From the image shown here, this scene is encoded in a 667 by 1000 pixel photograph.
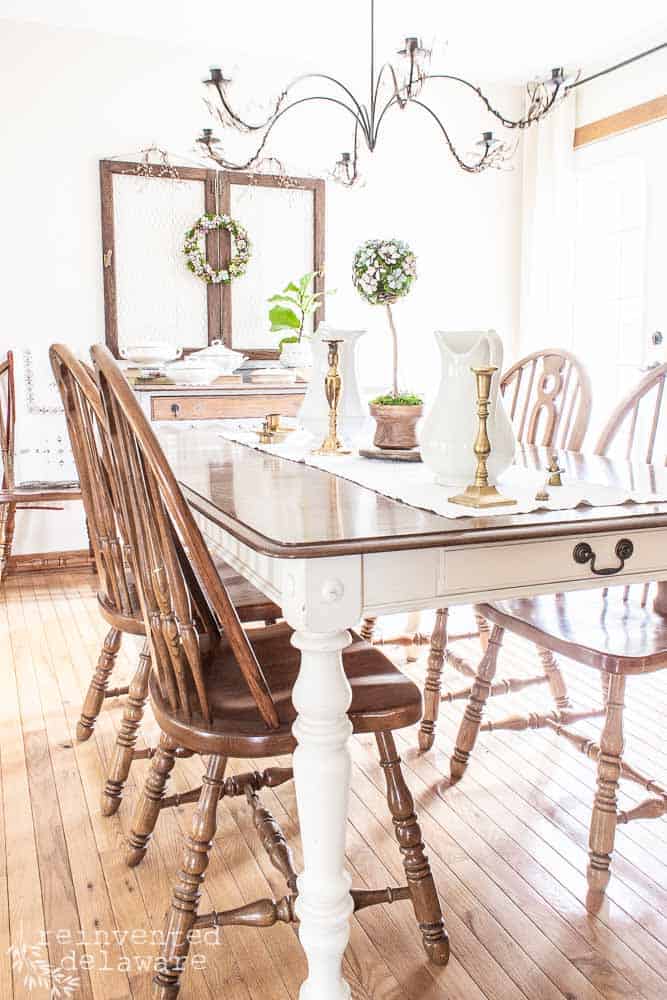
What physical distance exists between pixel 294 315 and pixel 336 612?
3475 millimetres

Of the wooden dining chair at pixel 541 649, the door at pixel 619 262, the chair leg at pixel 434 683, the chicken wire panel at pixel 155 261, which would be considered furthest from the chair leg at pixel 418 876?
the door at pixel 619 262

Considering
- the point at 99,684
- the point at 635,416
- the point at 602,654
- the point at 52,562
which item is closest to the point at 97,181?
the point at 52,562

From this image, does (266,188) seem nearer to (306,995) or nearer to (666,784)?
(666,784)

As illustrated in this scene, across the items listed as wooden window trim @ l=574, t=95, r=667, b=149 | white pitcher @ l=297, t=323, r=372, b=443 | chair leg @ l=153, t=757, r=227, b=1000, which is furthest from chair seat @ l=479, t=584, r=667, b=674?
wooden window trim @ l=574, t=95, r=667, b=149

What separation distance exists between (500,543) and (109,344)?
340cm

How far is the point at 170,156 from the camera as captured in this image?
4.27 meters

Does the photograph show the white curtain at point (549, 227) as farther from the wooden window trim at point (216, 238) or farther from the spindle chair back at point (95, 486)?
the spindle chair back at point (95, 486)

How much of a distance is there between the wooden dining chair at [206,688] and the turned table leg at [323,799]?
9cm

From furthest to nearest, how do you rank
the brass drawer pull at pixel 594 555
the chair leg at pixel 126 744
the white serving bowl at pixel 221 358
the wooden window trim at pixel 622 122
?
Answer: the white serving bowl at pixel 221 358 < the wooden window trim at pixel 622 122 < the chair leg at pixel 126 744 < the brass drawer pull at pixel 594 555

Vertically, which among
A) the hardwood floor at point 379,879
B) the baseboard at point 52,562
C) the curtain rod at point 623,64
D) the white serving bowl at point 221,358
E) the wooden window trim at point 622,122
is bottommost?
the hardwood floor at point 379,879

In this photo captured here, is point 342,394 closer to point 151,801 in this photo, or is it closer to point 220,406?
point 151,801

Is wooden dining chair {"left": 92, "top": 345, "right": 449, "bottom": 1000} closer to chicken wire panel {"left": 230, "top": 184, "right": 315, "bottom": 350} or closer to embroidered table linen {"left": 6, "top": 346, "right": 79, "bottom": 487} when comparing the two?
embroidered table linen {"left": 6, "top": 346, "right": 79, "bottom": 487}

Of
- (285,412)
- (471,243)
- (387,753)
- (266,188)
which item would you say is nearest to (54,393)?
(285,412)

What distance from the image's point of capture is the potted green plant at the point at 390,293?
2.00 m
